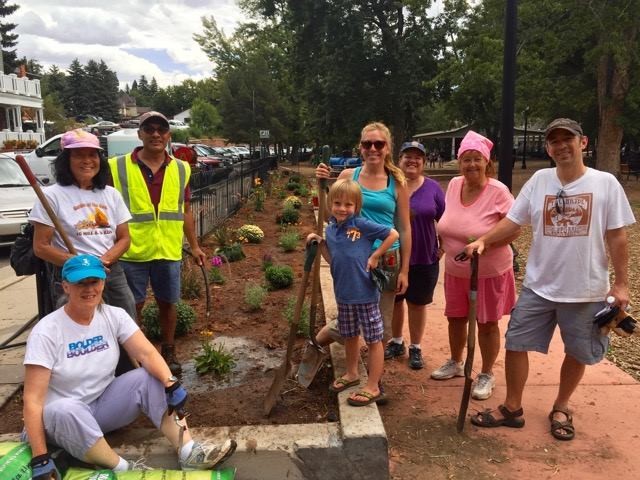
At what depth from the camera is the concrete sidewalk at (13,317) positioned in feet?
12.2

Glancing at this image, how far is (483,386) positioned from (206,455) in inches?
77.6

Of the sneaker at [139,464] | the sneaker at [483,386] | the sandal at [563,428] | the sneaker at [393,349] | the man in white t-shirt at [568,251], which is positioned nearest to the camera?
the sneaker at [139,464]

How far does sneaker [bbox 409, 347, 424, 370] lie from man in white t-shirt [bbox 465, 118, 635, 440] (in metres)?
0.98

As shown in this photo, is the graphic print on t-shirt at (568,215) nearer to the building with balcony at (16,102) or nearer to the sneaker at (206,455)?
the sneaker at (206,455)

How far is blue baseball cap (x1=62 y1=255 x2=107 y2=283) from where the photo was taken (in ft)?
8.03

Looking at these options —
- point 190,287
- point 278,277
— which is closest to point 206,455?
point 190,287

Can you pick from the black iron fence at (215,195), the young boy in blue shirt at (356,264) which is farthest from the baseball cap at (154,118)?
the black iron fence at (215,195)

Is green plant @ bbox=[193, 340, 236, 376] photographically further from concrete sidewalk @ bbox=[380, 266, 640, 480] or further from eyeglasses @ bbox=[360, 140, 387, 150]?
eyeglasses @ bbox=[360, 140, 387, 150]

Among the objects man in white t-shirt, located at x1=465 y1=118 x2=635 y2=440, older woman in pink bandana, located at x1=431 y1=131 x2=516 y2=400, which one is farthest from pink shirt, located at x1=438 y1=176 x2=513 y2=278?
man in white t-shirt, located at x1=465 y1=118 x2=635 y2=440

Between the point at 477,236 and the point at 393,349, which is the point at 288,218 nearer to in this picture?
the point at 393,349

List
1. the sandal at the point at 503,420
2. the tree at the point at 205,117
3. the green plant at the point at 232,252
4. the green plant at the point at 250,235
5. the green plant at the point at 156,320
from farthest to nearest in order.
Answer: the tree at the point at 205,117, the green plant at the point at 250,235, the green plant at the point at 232,252, the green plant at the point at 156,320, the sandal at the point at 503,420

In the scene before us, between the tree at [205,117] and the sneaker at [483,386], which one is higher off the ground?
the tree at [205,117]

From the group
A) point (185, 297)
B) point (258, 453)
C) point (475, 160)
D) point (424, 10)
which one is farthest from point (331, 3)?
point (258, 453)

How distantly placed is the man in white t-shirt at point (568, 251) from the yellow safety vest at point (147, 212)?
1.92 metres
